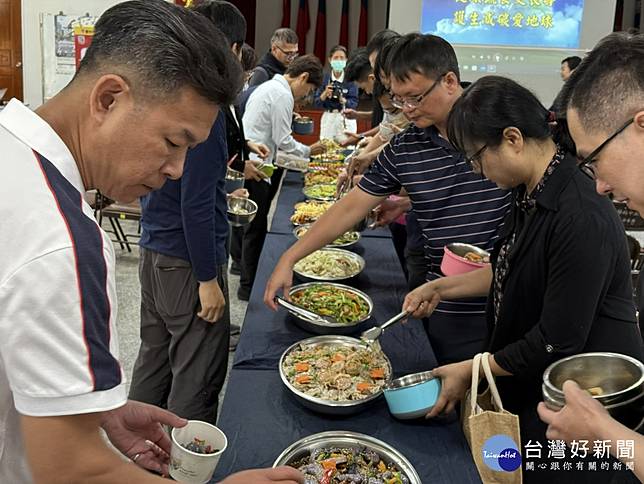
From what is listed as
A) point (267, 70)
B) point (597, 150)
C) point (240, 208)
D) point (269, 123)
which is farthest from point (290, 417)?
point (267, 70)

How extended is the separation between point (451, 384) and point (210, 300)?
0.92m

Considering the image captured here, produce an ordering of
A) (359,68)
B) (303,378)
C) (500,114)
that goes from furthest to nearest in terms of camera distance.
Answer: (359,68) → (303,378) → (500,114)

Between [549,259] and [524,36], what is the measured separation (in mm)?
5516

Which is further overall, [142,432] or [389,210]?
[389,210]

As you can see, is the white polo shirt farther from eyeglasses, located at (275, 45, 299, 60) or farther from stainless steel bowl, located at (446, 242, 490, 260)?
eyeglasses, located at (275, 45, 299, 60)

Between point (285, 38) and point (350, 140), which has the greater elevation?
point (285, 38)

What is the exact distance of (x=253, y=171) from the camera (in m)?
3.51

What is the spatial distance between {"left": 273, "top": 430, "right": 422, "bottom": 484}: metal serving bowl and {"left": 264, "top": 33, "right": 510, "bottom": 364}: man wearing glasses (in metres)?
0.68

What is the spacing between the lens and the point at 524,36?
629cm

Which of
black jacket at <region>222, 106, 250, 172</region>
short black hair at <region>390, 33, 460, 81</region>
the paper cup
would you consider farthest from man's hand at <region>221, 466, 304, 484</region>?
black jacket at <region>222, 106, 250, 172</region>

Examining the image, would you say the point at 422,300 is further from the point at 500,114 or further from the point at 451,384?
the point at 500,114

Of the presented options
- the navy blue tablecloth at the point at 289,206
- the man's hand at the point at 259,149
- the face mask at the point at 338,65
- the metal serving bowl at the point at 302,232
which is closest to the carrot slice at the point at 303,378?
the metal serving bowl at the point at 302,232

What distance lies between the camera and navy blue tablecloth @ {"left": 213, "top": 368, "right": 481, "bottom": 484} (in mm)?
1307

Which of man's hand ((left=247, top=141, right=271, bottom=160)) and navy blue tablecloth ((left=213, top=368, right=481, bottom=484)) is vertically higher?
navy blue tablecloth ((left=213, top=368, right=481, bottom=484))
